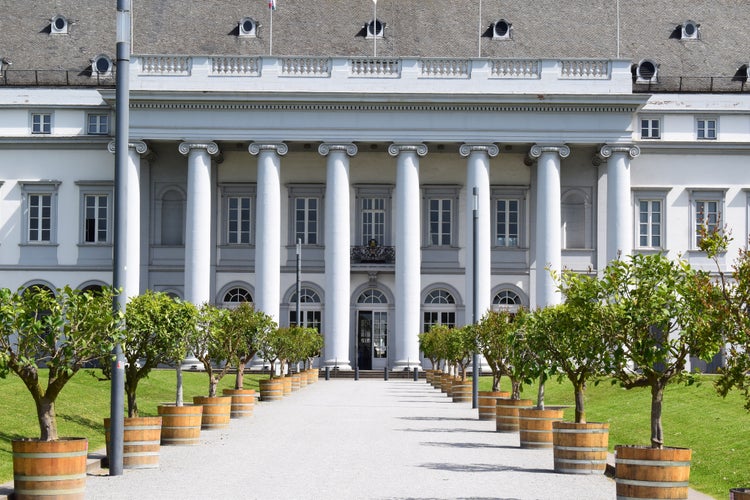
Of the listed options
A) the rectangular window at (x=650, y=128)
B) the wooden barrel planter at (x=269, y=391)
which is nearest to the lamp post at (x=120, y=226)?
the wooden barrel planter at (x=269, y=391)

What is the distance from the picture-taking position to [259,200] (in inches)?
2623

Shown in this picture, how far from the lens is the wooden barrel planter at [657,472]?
17.1 metres

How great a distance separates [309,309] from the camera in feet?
234

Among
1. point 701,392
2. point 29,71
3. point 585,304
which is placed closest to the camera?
point 585,304

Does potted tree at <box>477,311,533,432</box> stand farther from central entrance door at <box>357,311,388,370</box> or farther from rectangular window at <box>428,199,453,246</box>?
→ central entrance door at <box>357,311,388,370</box>

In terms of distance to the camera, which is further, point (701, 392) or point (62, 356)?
point (701, 392)

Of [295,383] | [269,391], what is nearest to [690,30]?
[295,383]

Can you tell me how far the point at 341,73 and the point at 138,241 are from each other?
13118 mm

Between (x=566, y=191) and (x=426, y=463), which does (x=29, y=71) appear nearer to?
(x=566, y=191)

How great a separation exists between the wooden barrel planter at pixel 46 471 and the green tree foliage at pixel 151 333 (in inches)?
263

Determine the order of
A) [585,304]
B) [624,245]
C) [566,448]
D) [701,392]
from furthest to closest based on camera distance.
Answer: [624,245]
[701,392]
[566,448]
[585,304]

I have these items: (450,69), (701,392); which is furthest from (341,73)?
(701,392)

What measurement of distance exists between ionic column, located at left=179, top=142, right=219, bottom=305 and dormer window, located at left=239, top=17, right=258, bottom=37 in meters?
8.78

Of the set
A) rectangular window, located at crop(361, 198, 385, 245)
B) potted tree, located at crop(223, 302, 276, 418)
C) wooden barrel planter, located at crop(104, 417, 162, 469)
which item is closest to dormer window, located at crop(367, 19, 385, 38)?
rectangular window, located at crop(361, 198, 385, 245)
